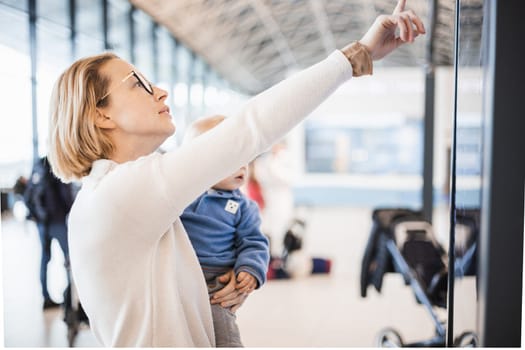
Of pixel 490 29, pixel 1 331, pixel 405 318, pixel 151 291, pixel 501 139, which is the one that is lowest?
pixel 405 318

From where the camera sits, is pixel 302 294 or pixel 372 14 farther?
pixel 302 294

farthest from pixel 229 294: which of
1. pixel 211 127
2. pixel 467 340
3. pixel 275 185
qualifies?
pixel 275 185

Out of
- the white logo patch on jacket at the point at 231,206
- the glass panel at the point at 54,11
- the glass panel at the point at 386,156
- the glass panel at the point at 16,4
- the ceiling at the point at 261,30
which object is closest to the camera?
the white logo patch on jacket at the point at 231,206

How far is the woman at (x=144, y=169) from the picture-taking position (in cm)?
85

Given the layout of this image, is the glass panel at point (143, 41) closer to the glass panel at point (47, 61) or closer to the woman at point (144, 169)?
the glass panel at point (47, 61)

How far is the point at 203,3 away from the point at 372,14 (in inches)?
21.9

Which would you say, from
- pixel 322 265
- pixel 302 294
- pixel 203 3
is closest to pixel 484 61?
pixel 203 3

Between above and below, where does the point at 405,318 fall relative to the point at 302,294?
below

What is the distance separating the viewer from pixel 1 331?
4.66 feet

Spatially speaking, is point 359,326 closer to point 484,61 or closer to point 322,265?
point 322,265

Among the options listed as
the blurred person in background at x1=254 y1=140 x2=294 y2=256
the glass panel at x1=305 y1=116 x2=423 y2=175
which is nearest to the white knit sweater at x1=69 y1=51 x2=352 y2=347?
the blurred person in background at x1=254 y1=140 x2=294 y2=256

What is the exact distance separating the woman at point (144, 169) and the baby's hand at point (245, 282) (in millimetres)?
119

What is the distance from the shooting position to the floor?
152 cm

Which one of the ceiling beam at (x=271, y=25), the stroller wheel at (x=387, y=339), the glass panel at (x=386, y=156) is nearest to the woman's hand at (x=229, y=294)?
the ceiling beam at (x=271, y=25)
